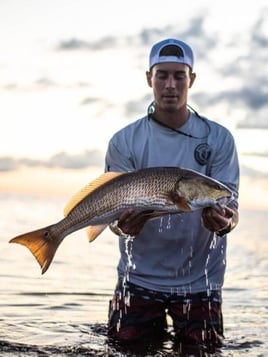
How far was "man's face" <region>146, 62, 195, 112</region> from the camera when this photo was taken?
747cm

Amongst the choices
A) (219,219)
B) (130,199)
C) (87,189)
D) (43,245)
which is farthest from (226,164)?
(43,245)

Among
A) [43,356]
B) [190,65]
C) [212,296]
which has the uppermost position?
[190,65]

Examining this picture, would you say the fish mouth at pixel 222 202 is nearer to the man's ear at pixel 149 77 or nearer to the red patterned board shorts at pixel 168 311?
the red patterned board shorts at pixel 168 311

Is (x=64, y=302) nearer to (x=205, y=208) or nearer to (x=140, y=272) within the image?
(x=140, y=272)

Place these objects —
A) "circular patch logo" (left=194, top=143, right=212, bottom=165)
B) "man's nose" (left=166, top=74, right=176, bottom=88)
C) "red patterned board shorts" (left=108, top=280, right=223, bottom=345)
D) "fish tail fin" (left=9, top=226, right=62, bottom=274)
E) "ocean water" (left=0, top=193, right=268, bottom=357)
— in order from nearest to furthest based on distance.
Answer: "fish tail fin" (left=9, top=226, right=62, bottom=274), "man's nose" (left=166, top=74, right=176, bottom=88), "circular patch logo" (left=194, top=143, right=212, bottom=165), "red patterned board shorts" (left=108, top=280, right=223, bottom=345), "ocean water" (left=0, top=193, right=268, bottom=357)

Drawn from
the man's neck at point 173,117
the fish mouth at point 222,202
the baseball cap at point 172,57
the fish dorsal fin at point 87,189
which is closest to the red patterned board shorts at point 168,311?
the fish dorsal fin at point 87,189

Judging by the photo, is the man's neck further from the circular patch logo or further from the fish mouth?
the fish mouth

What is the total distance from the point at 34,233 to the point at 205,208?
1461mm

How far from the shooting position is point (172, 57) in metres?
7.57

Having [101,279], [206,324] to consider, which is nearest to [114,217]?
[206,324]

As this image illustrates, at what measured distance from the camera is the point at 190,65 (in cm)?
770

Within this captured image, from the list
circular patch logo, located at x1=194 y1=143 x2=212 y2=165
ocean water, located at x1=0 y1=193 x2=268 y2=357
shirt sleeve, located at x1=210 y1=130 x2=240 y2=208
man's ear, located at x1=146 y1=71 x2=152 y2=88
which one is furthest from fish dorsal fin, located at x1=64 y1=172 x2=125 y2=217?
ocean water, located at x1=0 y1=193 x2=268 y2=357

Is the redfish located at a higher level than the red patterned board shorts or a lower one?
higher

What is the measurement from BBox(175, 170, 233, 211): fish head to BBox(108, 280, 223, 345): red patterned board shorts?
140 centimetres
